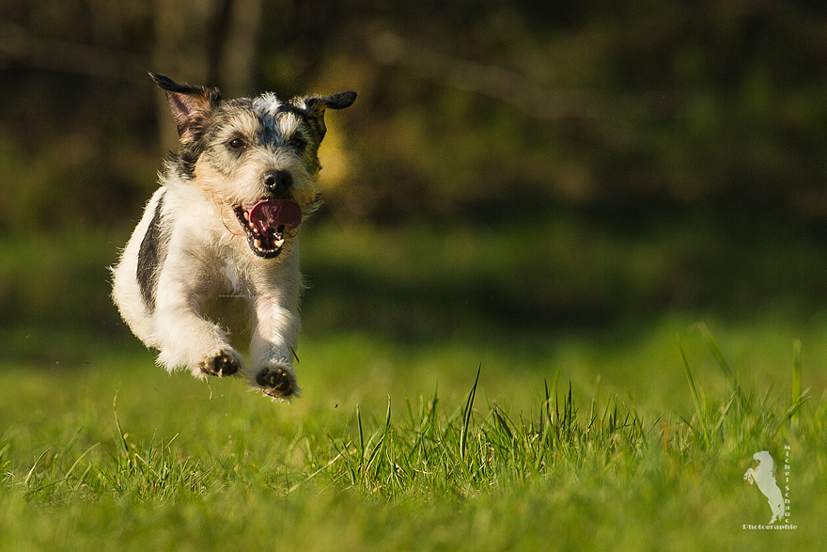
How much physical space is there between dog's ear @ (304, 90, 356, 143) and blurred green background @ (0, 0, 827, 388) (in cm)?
749

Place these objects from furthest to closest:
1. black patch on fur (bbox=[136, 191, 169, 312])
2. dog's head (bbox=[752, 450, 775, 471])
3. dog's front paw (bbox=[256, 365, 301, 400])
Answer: dog's head (bbox=[752, 450, 775, 471]) < black patch on fur (bbox=[136, 191, 169, 312]) < dog's front paw (bbox=[256, 365, 301, 400])

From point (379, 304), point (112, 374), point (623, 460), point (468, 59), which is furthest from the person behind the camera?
point (468, 59)

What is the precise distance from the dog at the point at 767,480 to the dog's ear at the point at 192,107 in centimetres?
217

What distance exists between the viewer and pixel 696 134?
14.5m

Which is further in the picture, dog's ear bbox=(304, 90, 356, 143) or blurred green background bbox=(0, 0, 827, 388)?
blurred green background bbox=(0, 0, 827, 388)

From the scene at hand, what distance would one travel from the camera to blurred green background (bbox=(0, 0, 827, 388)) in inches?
461

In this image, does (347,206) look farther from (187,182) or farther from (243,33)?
(187,182)

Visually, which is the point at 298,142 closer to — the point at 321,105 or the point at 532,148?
the point at 321,105

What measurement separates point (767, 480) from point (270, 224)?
207 centimetres

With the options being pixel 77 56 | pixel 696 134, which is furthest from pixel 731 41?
pixel 77 56

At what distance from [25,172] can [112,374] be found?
576cm

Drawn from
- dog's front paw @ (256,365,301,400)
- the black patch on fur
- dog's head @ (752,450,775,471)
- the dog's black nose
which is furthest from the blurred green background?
dog's front paw @ (256,365,301,400)

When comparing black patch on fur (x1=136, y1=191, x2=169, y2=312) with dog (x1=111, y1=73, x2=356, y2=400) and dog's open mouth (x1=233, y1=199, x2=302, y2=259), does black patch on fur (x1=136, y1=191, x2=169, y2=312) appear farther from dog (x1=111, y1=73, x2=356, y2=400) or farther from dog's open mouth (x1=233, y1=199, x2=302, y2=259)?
dog's open mouth (x1=233, y1=199, x2=302, y2=259)

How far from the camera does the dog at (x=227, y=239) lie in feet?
7.76
